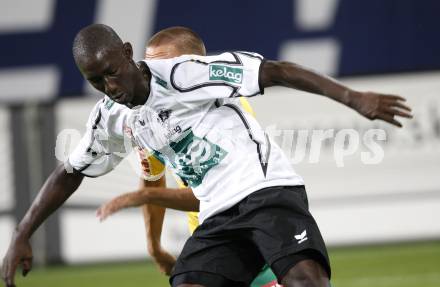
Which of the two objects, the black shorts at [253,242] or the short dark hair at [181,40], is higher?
the short dark hair at [181,40]

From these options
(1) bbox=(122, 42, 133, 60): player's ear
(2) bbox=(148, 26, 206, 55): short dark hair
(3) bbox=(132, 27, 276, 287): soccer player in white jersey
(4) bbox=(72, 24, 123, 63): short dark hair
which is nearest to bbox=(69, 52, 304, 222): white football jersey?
(1) bbox=(122, 42, 133, 60): player's ear

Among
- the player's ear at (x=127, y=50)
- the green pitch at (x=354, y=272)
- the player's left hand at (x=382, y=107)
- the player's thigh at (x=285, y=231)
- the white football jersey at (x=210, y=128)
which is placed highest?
the player's left hand at (x=382, y=107)

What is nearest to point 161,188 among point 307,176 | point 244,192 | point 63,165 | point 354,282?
point 63,165

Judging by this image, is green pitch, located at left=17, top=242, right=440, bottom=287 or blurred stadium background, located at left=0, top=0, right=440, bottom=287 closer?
green pitch, located at left=17, top=242, right=440, bottom=287

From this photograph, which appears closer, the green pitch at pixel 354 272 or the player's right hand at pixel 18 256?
the player's right hand at pixel 18 256

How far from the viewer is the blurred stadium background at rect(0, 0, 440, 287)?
1047 cm

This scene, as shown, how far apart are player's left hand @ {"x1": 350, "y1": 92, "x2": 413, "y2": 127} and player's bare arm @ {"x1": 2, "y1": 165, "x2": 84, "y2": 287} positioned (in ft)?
5.51

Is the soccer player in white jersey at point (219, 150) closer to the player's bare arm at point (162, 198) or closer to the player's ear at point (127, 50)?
the player's ear at point (127, 50)

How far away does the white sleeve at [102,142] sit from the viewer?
4.39 m

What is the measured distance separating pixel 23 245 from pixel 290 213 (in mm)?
1363

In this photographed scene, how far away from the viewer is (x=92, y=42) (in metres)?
3.94

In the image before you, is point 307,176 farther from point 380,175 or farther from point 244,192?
point 244,192

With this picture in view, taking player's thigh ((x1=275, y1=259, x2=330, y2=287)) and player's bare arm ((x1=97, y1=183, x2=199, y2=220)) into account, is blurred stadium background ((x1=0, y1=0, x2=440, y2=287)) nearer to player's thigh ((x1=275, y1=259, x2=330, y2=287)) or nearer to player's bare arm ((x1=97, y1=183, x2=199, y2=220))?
player's bare arm ((x1=97, y1=183, x2=199, y2=220))

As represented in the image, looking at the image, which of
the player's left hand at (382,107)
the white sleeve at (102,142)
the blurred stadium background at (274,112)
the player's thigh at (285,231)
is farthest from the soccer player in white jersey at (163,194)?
the blurred stadium background at (274,112)
